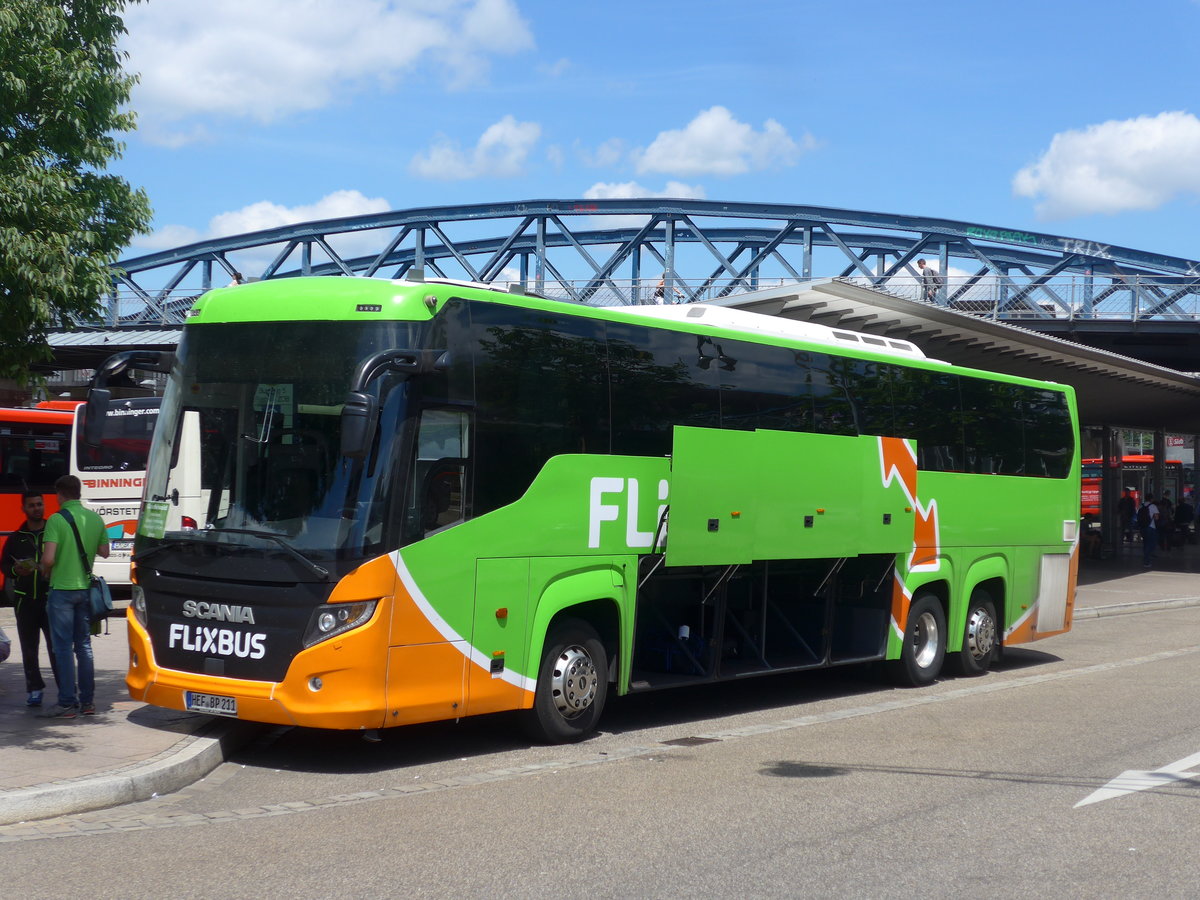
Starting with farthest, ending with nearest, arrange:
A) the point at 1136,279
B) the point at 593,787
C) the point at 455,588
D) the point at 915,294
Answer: the point at 915,294 < the point at 1136,279 < the point at 455,588 < the point at 593,787

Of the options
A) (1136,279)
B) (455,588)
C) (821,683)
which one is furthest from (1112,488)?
(455,588)

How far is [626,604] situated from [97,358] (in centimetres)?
3882

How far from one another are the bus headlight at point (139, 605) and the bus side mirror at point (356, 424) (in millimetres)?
2320

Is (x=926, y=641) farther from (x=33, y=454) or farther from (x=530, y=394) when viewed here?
(x=33, y=454)

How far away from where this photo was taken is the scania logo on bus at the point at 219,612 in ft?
28.0

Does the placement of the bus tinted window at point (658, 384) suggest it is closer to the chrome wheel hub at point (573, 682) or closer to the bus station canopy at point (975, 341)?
the chrome wheel hub at point (573, 682)

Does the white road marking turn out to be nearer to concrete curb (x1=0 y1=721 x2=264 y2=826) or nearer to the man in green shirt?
concrete curb (x1=0 y1=721 x2=264 y2=826)

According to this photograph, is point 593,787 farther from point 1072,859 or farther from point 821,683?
point 821,683

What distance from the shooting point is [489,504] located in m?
9.05

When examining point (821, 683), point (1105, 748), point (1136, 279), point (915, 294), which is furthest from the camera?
point (915, 294)

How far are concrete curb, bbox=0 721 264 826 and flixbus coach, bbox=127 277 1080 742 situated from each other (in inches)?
14.2

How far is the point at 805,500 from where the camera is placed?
464 inches

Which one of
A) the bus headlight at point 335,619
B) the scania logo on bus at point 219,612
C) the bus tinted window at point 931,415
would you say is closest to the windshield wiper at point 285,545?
the bus headlight at point 335,619

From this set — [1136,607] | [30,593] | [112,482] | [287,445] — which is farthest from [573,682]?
[1136,607]
